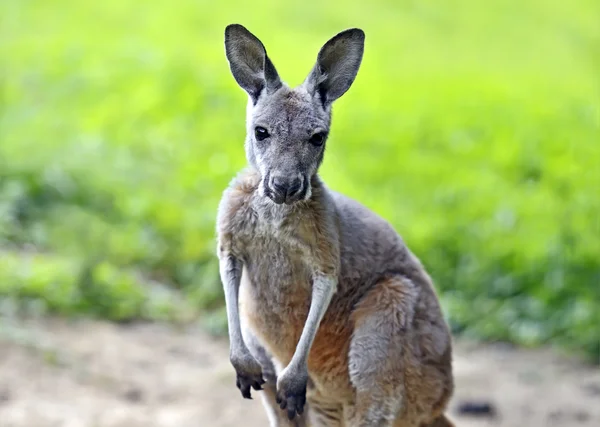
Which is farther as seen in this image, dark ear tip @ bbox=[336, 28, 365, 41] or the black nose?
dark ear tip @ bbox=[336, 28, 365, 41]

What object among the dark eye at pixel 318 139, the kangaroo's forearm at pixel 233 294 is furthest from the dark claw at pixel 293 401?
the dark eye at pixel 318 139

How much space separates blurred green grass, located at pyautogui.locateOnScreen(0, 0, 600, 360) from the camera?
7.21 m

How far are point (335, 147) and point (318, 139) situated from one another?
5459mm

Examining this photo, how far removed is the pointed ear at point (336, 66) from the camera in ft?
11.9

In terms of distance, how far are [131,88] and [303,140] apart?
21.7ft

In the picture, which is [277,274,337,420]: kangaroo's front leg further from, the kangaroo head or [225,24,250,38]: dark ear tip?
[225,24,250,38]: dark ear tip

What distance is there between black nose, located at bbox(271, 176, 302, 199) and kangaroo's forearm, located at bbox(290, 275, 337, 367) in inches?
19.7

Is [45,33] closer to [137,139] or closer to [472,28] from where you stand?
[137,139]

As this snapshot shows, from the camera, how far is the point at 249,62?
366 cm

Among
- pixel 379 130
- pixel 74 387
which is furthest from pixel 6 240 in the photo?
pixel 379 130

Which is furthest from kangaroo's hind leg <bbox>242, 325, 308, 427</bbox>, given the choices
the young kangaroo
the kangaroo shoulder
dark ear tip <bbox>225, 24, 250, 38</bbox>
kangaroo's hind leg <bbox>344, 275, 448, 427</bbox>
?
dark ear tip <bbox>225, 24, 250, 38</bbox>

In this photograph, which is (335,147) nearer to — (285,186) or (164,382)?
(164,382)

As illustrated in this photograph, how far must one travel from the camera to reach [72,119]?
9.36 m

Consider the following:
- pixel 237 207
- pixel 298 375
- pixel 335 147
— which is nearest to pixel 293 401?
pixel 298 375
